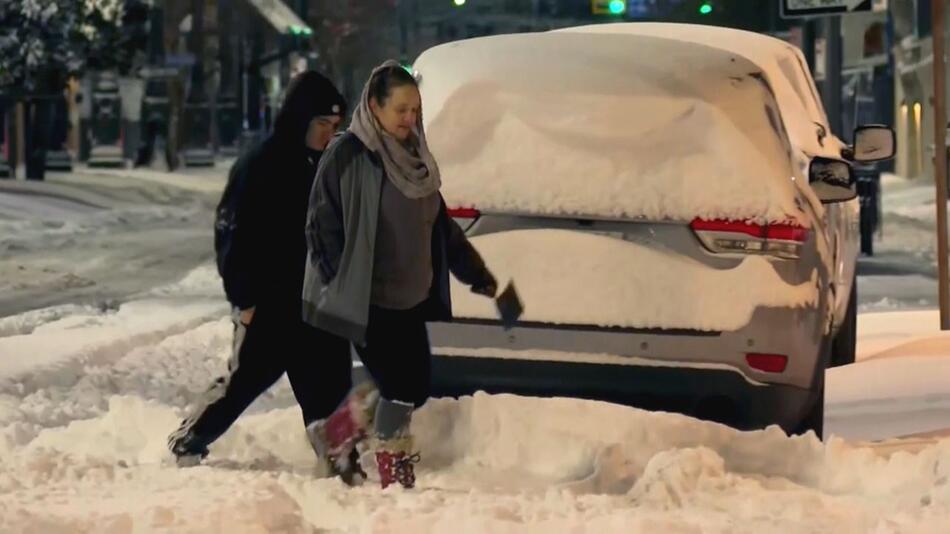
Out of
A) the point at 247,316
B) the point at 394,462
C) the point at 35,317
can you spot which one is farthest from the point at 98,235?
the point at 394,462

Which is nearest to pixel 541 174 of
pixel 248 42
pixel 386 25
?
pixel 248 42

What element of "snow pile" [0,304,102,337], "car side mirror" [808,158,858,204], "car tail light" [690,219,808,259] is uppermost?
"car side mirror" [808,158,858,204]

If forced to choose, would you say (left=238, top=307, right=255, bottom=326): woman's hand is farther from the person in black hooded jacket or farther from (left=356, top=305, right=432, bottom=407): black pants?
(left=356, top=305, right=432, bottom=407): black pants

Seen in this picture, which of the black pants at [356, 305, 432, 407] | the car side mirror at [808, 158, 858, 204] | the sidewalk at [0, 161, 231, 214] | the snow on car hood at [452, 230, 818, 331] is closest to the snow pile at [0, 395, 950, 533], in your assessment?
the black pants at [356, 305, 432, 407]

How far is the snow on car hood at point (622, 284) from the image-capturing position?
19.8 feet

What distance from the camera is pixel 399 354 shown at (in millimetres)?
5805

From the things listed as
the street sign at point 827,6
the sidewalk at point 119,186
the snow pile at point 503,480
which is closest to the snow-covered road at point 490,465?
the snow pile at point 503,480

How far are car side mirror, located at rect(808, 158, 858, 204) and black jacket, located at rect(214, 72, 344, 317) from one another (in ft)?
7.18

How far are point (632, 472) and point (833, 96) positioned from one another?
49.4ft

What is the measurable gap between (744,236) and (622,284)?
50cm

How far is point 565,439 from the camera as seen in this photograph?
6.64 metres

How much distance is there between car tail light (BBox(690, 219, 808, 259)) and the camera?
239 inches

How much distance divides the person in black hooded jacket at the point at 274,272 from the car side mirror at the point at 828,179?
2169 mm

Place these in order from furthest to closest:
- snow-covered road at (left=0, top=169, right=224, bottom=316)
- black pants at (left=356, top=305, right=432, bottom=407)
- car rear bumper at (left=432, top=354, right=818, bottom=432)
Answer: snow-covered road at (left=0, top=169, right=224, bottom=316) → car rear bumper at (left=432, top=354, right=818, bottom=432) → black pants at (left=356, top=305, right=432, bottom=407)
